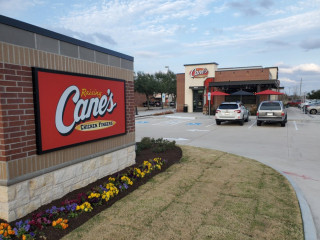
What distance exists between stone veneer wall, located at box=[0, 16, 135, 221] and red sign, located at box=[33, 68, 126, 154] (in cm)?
13

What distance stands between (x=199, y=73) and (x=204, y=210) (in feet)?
99.7

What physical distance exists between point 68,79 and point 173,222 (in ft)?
10.4

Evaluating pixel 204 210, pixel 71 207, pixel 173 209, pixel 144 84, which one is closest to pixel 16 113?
pixel 71 207

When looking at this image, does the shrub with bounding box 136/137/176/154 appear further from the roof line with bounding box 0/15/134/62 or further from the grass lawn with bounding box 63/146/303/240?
the roof line with bounding box 0/15/134/62

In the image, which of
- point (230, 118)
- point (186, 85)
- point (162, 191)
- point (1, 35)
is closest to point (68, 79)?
point (1, 35)

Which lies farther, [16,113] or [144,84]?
[144,84]

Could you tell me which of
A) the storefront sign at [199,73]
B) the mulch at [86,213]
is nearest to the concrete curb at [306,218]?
the mulch at [86,213]

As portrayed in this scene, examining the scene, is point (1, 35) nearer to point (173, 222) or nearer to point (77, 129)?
point (77, 129)

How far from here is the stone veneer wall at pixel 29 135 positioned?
3570 millimetres

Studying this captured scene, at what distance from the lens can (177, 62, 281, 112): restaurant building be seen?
94.6 ft

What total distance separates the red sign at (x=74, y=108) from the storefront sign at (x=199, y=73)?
27.9 meters

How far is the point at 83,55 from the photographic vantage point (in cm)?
504

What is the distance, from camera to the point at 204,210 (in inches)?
166

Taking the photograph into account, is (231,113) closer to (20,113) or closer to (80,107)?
(80,107)
